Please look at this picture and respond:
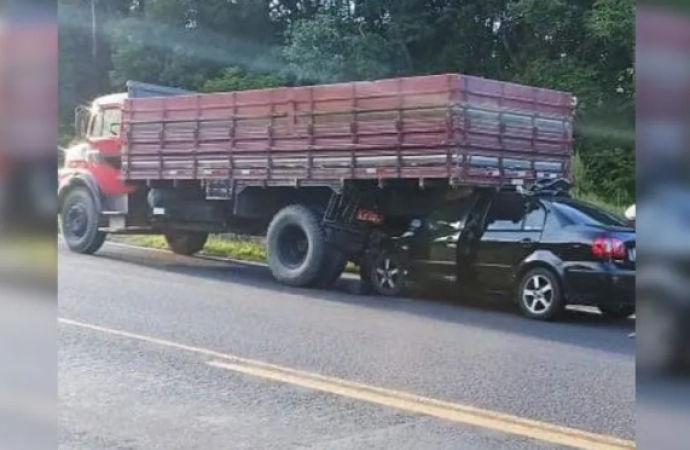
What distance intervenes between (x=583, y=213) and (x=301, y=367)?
1.99 feet

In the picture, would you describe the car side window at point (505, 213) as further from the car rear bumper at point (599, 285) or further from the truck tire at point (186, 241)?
the truck tire at point (186, 241)

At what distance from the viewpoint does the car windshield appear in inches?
64.4

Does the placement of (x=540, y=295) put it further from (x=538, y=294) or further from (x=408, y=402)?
(x=408, y=402)

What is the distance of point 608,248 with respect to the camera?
67.4 inches

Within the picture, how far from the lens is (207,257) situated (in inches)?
74.5

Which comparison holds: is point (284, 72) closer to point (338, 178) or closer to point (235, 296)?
point (338, 178)

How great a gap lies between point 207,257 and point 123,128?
1.04 feet

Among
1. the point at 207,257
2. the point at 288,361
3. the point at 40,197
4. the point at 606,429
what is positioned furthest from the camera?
the point at 207,257

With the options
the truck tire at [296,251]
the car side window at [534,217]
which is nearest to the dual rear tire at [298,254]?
the truck tire at [296,251]

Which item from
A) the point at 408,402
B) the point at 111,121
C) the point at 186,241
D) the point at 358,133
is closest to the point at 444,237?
the point at 358,133

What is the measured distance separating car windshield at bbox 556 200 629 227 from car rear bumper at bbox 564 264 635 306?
0.29 feet

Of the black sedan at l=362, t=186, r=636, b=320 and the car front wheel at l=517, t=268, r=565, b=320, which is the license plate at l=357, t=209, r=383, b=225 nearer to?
the black sedan at l=362, t=186, r=636, b=320

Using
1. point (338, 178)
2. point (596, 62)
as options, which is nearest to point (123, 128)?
point (338, 178)

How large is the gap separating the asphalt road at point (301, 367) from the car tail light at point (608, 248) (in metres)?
0.12
